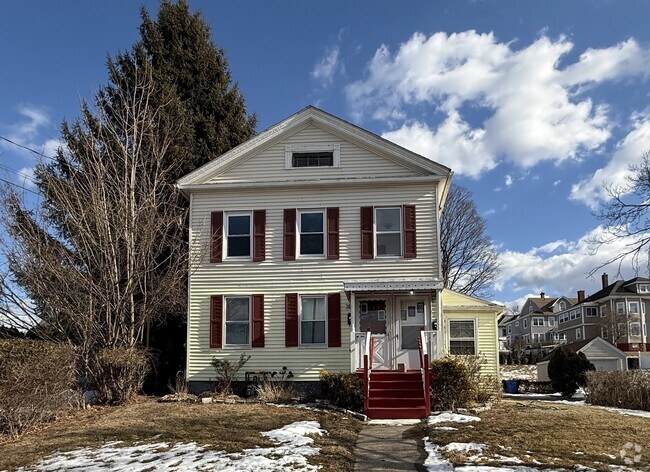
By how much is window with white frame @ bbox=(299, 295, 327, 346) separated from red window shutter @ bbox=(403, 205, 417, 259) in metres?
2.65

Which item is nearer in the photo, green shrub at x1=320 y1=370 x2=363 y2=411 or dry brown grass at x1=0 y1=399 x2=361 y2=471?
dry brown grass at x1=0 y1=399 x2=361 y2=471

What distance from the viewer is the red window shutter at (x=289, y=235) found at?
54.3 feet

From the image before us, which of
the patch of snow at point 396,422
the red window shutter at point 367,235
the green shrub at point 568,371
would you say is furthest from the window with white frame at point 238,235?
the green shrub at point 568,371

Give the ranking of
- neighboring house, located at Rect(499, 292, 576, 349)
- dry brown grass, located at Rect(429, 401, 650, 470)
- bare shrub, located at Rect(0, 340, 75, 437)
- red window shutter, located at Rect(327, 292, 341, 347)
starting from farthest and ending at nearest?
neighboring house, located at Rect(499, 292, 576, 349) → red window shutter, located at Rect(327, 292, 341, 347) → bare shrub, located at Rect(0, 340, 75, 437) → dry brown grass, located at Rect(429, 401, 650, 470)

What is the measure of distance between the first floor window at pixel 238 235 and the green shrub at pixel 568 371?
14566 mm

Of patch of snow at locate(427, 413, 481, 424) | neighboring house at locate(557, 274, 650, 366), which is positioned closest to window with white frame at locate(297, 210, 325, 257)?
patch of snow at locate(427, 413, 481, 424)

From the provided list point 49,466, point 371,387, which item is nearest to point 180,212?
point 371,387

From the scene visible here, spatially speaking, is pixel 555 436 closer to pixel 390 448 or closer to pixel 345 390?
pixel 390 448

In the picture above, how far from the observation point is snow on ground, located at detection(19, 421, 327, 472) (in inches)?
316

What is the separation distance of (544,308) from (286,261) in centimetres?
7343

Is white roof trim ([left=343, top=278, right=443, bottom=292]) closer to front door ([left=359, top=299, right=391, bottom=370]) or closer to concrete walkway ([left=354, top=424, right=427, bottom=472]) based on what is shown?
front door ([left=359, top=299, right=391, bottom=370])

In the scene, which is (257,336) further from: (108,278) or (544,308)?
(544,308)

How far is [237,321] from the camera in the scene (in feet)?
54.1

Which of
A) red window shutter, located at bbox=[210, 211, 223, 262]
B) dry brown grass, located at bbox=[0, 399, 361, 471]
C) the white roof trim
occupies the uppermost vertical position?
red window shutter, located at bbox=[210, 211, 223, 262]
